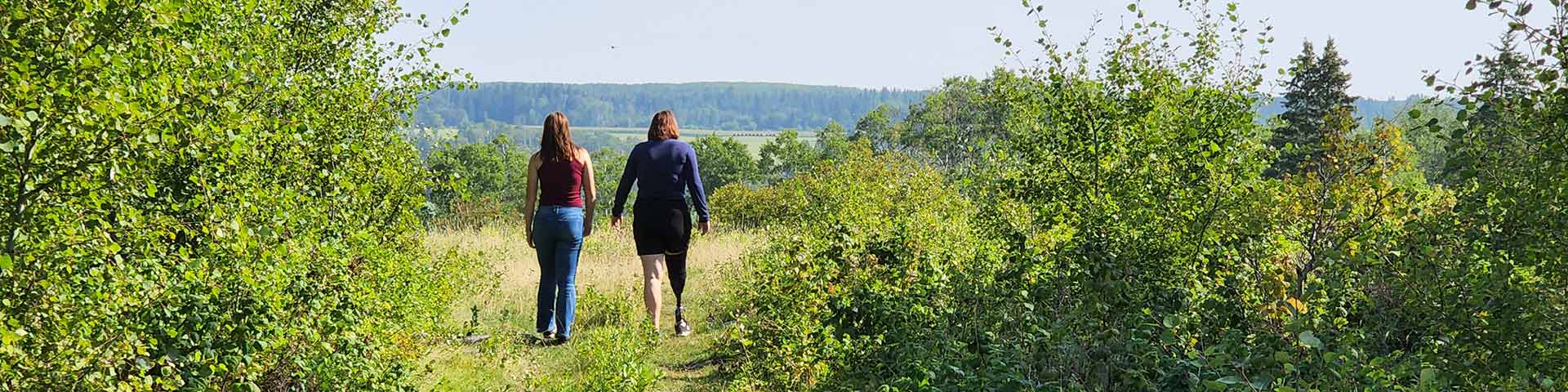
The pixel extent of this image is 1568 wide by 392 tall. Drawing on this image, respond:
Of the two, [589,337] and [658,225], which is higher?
[658,225]

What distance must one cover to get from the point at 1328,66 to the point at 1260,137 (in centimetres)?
3998

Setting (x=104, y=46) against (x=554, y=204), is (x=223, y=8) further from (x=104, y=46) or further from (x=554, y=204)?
(x=554, y=204)

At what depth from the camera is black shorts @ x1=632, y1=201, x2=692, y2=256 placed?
7.88 metres

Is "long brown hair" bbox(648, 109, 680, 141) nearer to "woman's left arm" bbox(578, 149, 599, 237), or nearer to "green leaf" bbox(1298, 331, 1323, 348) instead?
"woman's left arm" bbox(578, 149, 599, 237)

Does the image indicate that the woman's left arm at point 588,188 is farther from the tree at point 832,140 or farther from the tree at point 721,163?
the tree at point 721,163

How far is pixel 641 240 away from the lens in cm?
794

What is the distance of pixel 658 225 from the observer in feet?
25.9

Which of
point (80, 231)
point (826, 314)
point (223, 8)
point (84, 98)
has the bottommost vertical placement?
point (826, 314)

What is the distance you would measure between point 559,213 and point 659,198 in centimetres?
77

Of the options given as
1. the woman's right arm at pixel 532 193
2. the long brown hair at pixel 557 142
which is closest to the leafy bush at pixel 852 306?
the long brown hair at pixel 557 142

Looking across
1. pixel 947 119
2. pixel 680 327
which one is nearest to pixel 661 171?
pixel 680 327

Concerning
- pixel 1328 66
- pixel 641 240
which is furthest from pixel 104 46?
pixel 1328 66

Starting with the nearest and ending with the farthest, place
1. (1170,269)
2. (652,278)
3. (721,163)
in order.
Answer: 1. (1170,269)
2. (652,278)
3. (721,163)

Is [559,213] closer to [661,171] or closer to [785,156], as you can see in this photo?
[661,171]
